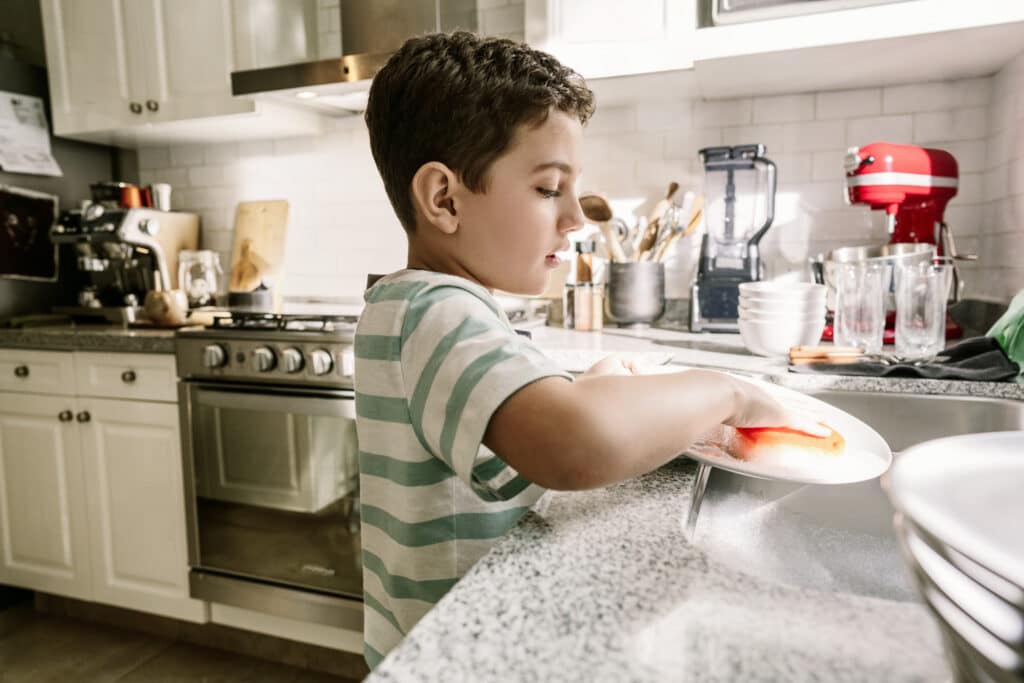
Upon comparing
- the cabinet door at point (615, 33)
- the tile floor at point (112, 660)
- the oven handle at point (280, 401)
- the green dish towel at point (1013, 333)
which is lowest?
the tile floor at point (112, 660)

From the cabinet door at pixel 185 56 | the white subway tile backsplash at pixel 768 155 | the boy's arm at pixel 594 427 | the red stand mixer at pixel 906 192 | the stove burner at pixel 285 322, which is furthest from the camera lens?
the cabinet door at pixel 185 56

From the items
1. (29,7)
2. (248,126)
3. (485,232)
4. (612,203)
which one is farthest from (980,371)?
(29,7)

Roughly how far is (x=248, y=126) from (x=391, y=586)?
6.81 feet

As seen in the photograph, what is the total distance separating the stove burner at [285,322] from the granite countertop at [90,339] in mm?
174

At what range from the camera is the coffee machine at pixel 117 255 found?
230 centimetres

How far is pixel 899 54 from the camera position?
155cm

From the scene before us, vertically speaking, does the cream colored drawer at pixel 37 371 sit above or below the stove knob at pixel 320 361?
below

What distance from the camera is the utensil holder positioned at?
73.1 inches

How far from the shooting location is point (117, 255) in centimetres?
246

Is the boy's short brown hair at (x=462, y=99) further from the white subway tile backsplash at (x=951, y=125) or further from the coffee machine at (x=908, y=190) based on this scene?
the white subway tile backsplash at (x=951, y=125)

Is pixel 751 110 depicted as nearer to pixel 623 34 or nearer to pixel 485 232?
pixel 623 34

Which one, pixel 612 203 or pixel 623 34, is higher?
pixel 623 34

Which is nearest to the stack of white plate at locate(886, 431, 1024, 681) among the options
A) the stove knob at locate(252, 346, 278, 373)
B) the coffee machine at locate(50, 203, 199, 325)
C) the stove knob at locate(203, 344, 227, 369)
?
the stove knob at locate(252, 346, 278, 373)

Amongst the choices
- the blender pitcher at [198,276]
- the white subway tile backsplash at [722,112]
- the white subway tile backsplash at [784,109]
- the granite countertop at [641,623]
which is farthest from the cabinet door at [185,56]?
the granite countertop at [641,623]
